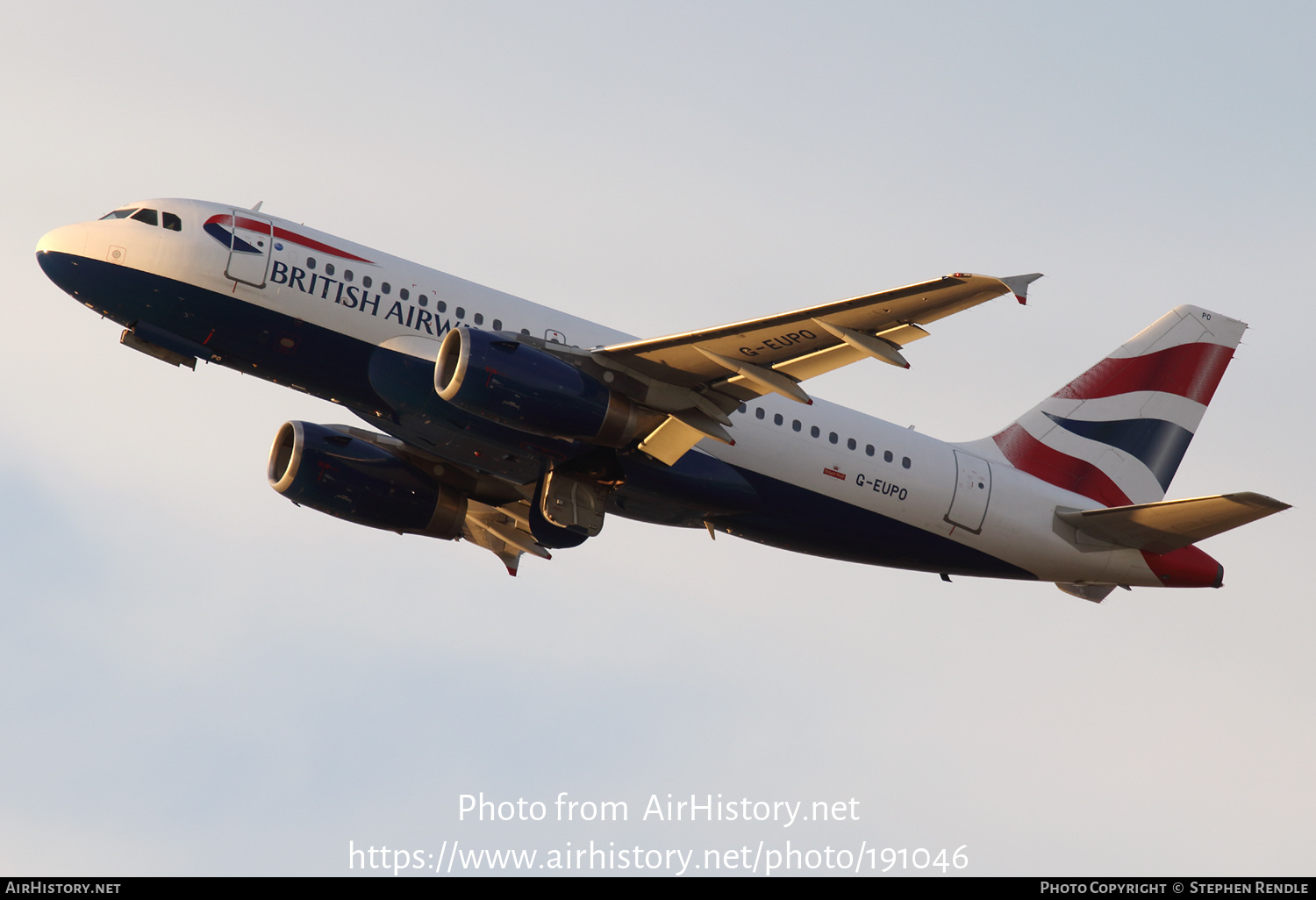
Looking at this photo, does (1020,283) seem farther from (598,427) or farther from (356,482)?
(356,482)

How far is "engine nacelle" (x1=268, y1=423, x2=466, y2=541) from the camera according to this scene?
34.2m

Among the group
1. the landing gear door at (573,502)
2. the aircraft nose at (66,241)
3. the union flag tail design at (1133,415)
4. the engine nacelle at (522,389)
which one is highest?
the union flag tail design at (1133,415)

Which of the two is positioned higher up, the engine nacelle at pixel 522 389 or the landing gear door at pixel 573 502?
the engine nacelle at pixel 522 389

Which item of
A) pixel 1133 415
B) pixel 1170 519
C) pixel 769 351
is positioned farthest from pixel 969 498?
pixel 769 351

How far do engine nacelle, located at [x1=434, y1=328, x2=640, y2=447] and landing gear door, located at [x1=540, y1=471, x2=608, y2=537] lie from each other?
2187 mm

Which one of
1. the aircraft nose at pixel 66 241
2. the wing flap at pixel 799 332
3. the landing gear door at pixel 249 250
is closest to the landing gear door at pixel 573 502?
the wing flap at pixel 799 332

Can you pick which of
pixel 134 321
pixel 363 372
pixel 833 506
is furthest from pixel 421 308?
pixel 833 506

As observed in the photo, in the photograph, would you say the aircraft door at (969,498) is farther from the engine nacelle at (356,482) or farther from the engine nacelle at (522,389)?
the engine nacelle at (356,482)

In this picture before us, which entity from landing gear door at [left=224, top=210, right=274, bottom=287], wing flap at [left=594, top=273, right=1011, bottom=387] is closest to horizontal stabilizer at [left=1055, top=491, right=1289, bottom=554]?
wing flap at [left=594, top=273, right=1011, bottom=387]

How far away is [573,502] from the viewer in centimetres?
3081

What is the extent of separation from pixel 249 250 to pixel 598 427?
8.51m

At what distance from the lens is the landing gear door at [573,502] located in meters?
30.6

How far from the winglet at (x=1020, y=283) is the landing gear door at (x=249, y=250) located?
620 inches

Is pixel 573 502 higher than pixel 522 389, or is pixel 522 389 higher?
pixel 522 389
